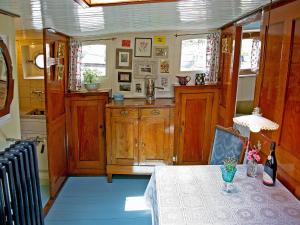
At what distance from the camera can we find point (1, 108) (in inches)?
92.7

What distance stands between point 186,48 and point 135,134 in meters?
1.41

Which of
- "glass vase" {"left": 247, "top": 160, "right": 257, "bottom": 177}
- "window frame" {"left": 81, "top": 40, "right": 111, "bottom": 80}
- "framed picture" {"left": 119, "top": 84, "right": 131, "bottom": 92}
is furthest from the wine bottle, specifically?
"window frame" {"left": 81, "top": 40, "right": 111, "bottom": 80}

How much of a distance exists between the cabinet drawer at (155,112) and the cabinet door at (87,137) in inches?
22.6

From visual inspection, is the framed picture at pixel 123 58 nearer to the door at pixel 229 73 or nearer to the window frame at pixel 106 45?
the window frame at pixel 106 45

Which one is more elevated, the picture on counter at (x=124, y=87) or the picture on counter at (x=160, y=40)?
the picture on counter at (x=160, y=40)

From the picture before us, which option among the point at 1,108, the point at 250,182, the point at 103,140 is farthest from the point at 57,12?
the point at 103,140

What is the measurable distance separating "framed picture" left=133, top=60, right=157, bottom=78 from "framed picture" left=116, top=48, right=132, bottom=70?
99mm

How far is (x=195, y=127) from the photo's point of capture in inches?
147

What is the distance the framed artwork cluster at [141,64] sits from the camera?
3.84m

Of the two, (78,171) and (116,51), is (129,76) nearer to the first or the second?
(116,51)

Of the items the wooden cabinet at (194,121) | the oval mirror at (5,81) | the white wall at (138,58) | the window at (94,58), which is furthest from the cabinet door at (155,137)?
the oval mirror at (5,81)

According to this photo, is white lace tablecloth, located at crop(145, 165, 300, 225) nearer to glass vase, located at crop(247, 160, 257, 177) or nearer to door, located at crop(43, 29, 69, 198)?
glass vase, located at crop(247, 160, 257, 177)

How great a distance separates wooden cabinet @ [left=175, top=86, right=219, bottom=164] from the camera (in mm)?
3639

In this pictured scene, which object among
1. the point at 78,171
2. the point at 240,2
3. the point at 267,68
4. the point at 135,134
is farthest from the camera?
the point at 78,171
